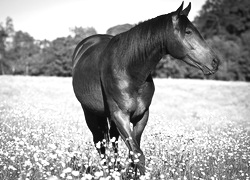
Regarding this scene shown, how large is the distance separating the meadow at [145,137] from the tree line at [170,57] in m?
29.8

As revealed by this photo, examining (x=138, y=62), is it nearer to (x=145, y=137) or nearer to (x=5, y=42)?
(x=145, y=137)

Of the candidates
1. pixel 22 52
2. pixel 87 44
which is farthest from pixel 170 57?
pixel 87 44

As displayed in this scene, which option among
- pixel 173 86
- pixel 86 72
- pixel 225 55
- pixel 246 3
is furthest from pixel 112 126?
pixel 246 3

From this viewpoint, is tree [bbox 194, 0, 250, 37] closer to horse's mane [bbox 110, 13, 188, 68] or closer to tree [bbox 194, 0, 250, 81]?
tree [bbox 194, 0, 250, 81]

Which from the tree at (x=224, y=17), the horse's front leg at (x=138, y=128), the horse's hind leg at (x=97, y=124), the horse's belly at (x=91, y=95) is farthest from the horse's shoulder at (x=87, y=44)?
the tree at (x=224, y=17)

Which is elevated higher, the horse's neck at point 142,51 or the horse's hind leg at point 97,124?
the horse's neck at point 142,51

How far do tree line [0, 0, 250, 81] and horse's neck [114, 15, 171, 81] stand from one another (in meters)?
51.7

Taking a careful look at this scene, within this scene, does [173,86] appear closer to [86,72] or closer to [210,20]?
[86,72]

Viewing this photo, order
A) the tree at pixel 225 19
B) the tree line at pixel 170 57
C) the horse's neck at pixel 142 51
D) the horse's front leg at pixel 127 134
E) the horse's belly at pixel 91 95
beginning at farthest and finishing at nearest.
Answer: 1. the tree at pixel 225 19
2. the tree line at pixel 170 57
3. the horse's belly at pixel 91 95
4. the horse's neck at pixel 142 51
5. the horse's front leg at pixel 127 134

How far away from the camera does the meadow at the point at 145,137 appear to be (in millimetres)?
3701

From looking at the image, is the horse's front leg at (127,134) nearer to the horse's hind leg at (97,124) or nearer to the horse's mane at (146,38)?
the horse's mane at (146,38)

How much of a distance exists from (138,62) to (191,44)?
786 millimetres

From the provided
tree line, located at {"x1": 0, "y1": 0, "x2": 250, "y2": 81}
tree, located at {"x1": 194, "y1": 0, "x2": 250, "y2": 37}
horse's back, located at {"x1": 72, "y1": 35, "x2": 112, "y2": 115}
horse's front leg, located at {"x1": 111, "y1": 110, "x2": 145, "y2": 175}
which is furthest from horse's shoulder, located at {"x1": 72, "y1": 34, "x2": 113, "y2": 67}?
tree, located at {"x1": 194, "y1": 0, "x2": 250, "y2": 37}

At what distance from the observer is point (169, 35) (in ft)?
13.1
